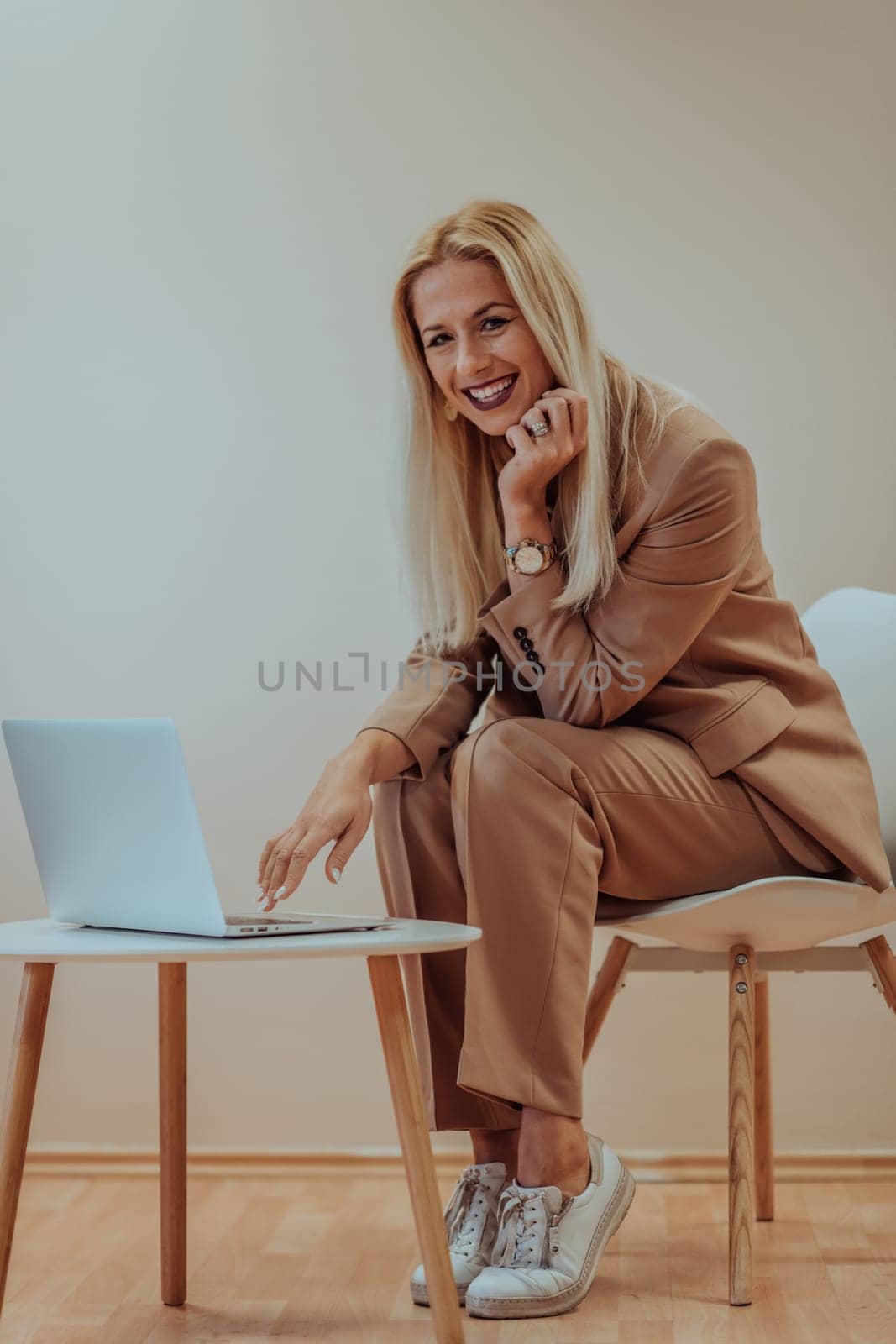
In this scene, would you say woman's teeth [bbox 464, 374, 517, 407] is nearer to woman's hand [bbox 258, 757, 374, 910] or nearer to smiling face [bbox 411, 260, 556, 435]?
smiling face [bbox 411, 260, 556, 435]

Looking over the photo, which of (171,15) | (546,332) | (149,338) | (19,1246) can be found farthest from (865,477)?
(19,1246)

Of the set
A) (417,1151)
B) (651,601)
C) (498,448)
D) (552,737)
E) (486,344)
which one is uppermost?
(486,344)

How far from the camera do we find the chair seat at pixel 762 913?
4.52ft

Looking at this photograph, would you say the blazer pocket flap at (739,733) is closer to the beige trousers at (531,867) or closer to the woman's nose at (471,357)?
the beige trousers at (531,867)

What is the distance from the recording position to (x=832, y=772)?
1499mm

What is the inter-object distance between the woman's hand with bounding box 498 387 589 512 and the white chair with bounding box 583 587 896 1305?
427 millimetres

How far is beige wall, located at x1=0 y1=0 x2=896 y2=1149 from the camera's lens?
6.79ft

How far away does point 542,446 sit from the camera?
1.53 meters

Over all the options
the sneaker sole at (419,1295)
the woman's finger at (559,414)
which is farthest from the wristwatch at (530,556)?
the sneaker sole at (419,1295)

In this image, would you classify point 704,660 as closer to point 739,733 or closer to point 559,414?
point 739,733

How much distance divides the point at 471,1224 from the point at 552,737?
467 mm

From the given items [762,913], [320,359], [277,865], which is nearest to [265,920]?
[277,865]

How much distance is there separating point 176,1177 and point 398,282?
3.20 ft

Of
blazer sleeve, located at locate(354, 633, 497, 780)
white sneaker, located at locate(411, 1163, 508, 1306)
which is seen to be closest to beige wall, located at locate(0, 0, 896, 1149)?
blazer sleeve, located at locate(354, 633, 497, 780)
